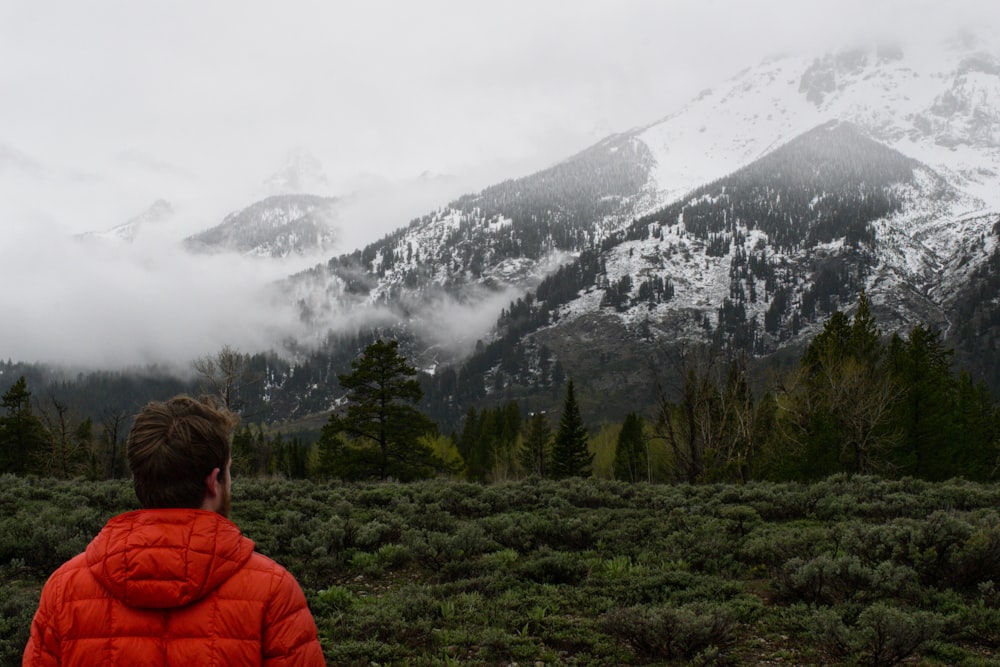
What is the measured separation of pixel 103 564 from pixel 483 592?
705cm

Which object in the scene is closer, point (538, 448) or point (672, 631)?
point (672, 631)

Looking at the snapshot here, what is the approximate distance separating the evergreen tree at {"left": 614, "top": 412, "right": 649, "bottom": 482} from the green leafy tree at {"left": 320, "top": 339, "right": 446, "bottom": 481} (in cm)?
2622

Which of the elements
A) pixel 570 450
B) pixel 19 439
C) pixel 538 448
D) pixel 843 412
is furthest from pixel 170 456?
pixel 538 448

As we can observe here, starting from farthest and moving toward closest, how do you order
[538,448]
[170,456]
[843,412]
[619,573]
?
[538,448]
[843,412]
[619,573]
[170,456]

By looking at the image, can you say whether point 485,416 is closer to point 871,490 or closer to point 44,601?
point 871,490

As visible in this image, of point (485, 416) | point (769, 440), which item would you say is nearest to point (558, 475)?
point (769, 440)

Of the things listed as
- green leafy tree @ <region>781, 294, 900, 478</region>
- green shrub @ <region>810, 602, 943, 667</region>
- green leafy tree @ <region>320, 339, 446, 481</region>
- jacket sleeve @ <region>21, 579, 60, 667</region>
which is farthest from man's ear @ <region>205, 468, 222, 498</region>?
green leafy tree @ <region>320, 339, 446, 481</region>

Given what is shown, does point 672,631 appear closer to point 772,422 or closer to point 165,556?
point 165,556

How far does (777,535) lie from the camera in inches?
432

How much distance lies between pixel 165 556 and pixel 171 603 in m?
0.19

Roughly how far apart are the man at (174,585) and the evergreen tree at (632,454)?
5589cm

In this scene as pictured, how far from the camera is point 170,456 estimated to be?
2705 millimetres

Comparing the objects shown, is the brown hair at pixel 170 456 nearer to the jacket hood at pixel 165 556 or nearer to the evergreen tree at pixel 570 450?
the jacket hood at pixel 165 556

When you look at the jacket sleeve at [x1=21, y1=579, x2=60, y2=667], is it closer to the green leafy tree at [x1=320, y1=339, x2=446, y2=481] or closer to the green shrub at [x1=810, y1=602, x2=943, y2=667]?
the green shrub at [x1=810, y1=602, x2=943, y2=667]
